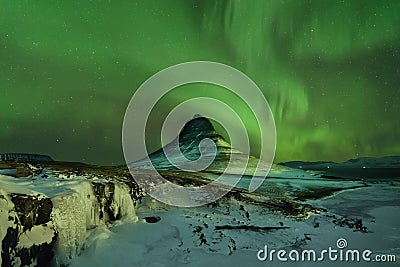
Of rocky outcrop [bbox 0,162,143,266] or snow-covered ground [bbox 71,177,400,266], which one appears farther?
snow-covered ground [bbox 71,177,400,266]

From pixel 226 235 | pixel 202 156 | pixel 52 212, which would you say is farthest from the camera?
pixel 202 156

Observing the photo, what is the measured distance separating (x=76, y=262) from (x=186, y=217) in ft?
13.2

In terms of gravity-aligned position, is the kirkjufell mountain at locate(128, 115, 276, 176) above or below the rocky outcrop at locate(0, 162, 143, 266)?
above

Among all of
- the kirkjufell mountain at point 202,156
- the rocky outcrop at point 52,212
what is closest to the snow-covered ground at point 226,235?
the rocky outcrop at point 52,212

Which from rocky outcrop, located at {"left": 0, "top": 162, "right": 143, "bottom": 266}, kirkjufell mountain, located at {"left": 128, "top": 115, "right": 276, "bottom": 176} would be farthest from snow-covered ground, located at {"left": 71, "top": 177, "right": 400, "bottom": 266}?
kirkjufell mountain, located at {"left": 128, "top": 115, "right": 276, "bottom": 176}

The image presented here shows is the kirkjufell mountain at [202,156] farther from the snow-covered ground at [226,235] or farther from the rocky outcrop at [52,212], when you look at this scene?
the rocky outcrop at [52,212]

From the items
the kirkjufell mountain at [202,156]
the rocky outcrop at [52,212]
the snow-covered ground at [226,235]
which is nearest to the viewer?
the rocky outcrop at [52,212]

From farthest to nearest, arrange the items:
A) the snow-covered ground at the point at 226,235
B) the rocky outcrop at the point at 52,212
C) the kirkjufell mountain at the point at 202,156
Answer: the kirkjufell mountain at the point at 202,156 < the snow-covered ground at the point at 226,235 < the rocky outcrop at the point at 52,212

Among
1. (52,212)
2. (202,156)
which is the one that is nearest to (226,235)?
(52,212)

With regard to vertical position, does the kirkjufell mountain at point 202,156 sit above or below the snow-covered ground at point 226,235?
above

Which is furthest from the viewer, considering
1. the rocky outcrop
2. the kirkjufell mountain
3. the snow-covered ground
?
the kirkjufell mountain

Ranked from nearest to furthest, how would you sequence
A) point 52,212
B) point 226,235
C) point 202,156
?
point 52,212
point 226,235
point 202,156

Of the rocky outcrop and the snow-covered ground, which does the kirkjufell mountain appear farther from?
the rocky outcrop

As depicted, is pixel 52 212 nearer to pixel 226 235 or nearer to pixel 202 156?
pixel 226 235
